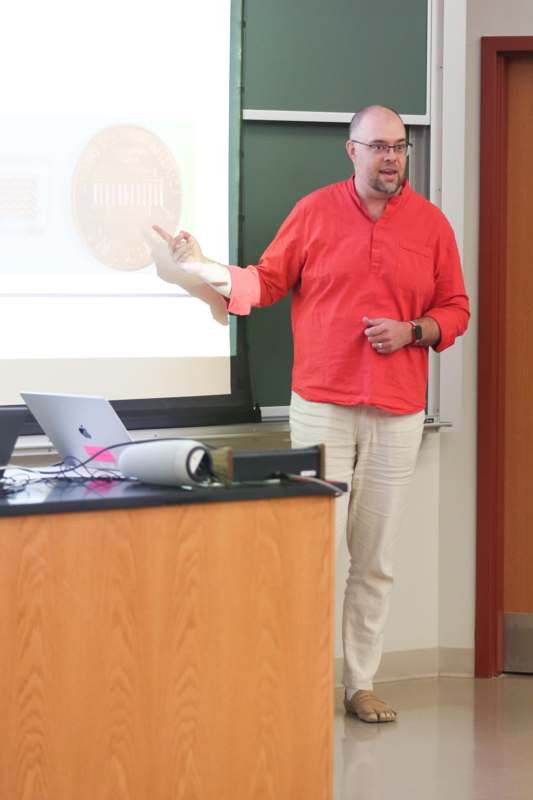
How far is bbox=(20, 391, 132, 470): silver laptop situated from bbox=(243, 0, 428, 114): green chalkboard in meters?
1.46

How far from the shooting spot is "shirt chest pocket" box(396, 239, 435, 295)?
130 inches

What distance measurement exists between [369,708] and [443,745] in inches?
11.2

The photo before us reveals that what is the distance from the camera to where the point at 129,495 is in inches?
81.3

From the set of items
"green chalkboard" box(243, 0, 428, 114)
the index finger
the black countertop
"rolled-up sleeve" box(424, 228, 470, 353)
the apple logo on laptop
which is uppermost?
"green chalkboard" box(243, 0, 428, 114)

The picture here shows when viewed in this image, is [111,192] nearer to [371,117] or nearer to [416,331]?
[371,117]

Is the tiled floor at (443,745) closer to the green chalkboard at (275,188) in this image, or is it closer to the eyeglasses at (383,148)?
the green chalkboard at (275,188)

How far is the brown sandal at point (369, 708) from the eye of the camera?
346cm

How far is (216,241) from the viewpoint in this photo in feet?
11.5

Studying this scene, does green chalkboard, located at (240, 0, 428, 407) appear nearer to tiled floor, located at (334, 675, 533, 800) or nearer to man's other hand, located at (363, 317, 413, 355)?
man's other hand, located at (363, 317, 413, 355)

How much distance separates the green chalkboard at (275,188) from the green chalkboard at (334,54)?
Result: 9 centimetres

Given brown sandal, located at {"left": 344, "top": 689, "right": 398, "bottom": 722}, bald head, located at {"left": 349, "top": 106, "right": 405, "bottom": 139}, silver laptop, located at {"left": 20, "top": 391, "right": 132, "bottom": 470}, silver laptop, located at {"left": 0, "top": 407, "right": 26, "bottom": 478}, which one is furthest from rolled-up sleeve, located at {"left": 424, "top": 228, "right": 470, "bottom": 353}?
silver laptop, located at {"left": 0, "top": 407, "right": 26, "bottom": 478}

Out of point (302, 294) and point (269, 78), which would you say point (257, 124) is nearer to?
point (269, 78)

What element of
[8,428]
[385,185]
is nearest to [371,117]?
[385,185]

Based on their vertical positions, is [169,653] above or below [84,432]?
below
